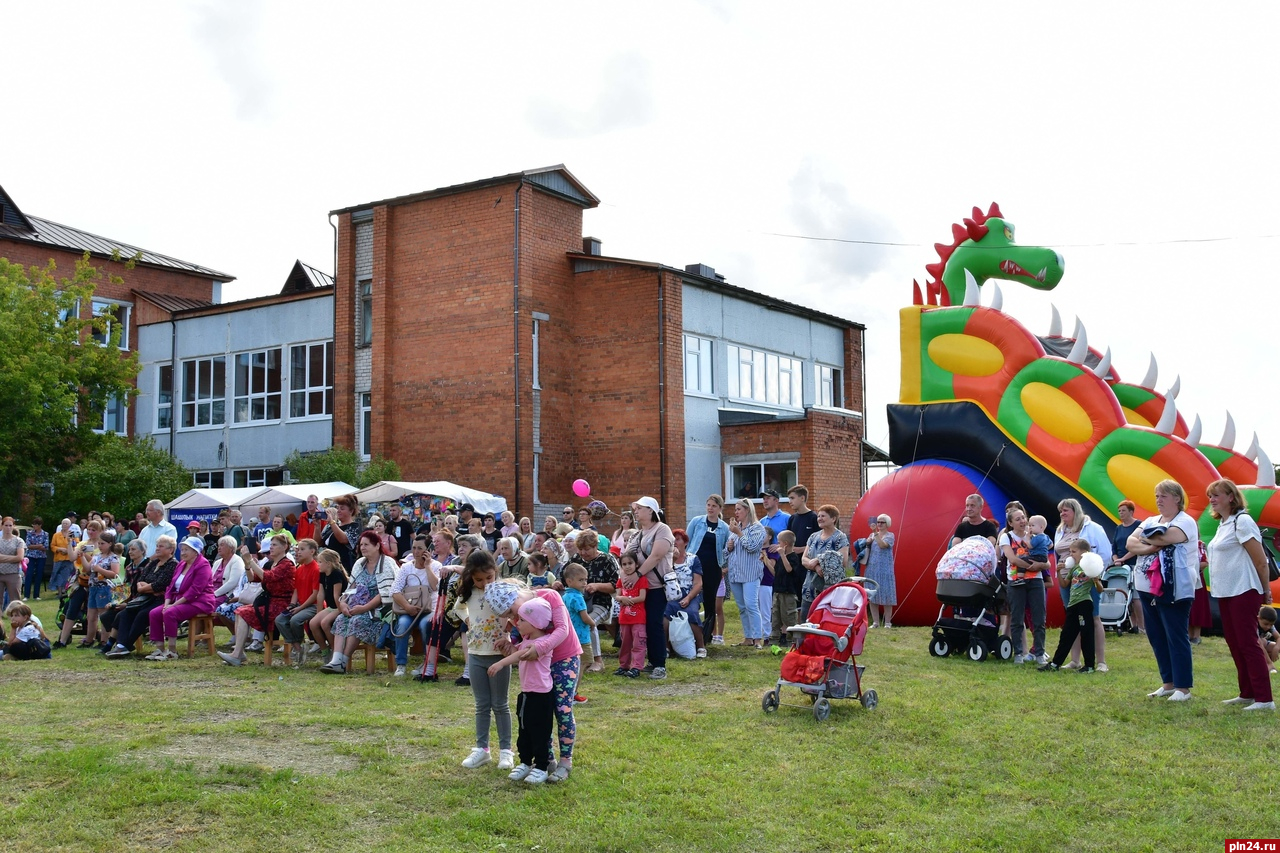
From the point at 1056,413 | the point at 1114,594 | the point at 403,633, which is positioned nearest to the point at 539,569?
the point at 403,633

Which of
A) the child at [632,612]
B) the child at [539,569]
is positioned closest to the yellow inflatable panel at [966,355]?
the child at [632,612]

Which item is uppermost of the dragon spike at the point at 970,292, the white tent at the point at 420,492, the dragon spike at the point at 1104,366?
the dragon spike at the point at 970,292

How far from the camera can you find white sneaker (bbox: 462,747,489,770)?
7094 mm

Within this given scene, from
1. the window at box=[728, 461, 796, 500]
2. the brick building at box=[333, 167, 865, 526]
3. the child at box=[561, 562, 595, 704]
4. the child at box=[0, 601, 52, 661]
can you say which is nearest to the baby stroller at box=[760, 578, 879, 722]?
the child at box=[561, 562, 595, 704]

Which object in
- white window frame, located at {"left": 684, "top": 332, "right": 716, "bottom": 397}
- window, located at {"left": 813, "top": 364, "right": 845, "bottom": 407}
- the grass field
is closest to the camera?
the grass field

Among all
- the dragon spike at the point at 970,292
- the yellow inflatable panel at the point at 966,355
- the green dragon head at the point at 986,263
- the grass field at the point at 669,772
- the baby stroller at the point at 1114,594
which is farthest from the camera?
the green dragon head at the point at 986,263

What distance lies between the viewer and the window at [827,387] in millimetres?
33062

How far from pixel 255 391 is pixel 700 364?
1253cm

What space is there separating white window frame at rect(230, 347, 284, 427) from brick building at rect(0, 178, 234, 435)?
16.7 feet

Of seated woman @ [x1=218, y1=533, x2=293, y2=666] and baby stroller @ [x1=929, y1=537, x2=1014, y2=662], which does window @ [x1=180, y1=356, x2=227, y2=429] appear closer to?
seated woman @ [x1=218, y1=533, x2=293, y2=666]

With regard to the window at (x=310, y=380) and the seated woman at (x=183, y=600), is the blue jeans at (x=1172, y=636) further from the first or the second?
the window at (x=310, y=380)

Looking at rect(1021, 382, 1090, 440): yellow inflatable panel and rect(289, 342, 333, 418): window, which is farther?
rect(289, 342, 333, 418): window

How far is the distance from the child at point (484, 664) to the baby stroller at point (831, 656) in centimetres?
262

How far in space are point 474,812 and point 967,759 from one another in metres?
3.17
